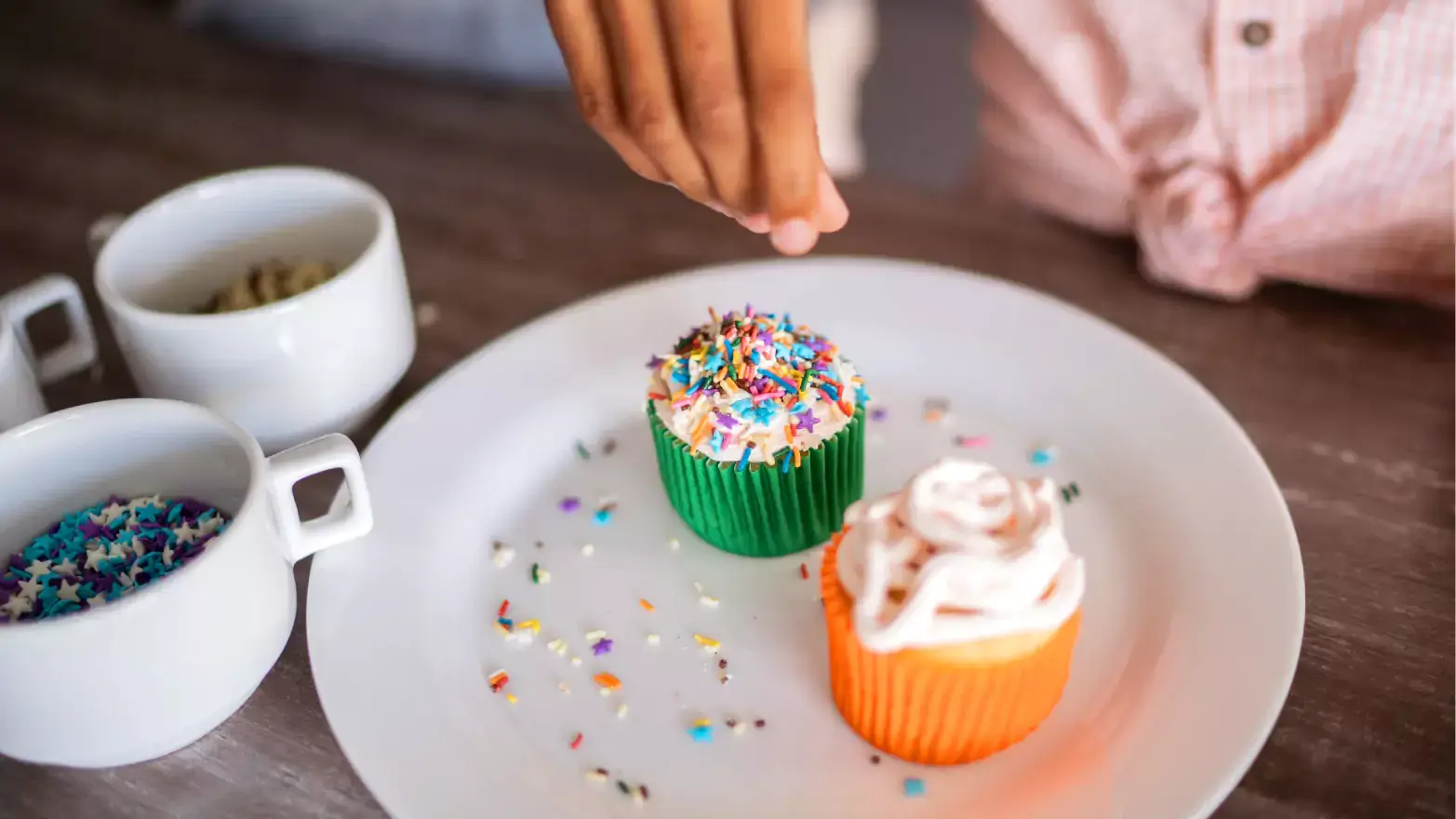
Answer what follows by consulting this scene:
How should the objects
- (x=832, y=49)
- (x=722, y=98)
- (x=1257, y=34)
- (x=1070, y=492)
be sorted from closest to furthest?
(x=722, y=98)
(x=1070, y=492)
(x=1257, y=34)
(x=832, y=49)

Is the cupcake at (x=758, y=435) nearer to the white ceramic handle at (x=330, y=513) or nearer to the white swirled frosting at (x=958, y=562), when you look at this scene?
the white swirled frosting at (x=958, y=562)

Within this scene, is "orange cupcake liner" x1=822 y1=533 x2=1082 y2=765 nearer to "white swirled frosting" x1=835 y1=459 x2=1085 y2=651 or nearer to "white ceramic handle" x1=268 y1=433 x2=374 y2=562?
"white swirled frosting" x1=835 y1=459 x2=1085 y2=651

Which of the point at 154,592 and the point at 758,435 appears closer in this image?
the point at 154,592

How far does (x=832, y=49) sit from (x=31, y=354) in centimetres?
255

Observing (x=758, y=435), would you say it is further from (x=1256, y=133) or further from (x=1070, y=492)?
(x=1256, y=133)

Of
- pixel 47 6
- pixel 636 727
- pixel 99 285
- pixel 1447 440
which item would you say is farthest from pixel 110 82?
pixel 1447 440

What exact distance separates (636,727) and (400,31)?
1.30m

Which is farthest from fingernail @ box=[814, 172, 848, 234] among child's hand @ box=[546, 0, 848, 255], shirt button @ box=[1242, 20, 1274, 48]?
shirt button @ box=[1242, 20, 1274, 48]

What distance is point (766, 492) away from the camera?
94 cm

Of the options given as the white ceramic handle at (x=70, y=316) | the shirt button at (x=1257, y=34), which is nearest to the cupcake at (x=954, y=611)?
the shirt button at (x=1257, y=34)

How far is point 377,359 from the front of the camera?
1018mm

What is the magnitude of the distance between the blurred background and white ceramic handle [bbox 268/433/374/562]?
0.87m

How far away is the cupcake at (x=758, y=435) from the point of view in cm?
94

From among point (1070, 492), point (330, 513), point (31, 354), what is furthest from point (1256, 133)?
point (31, 354)
